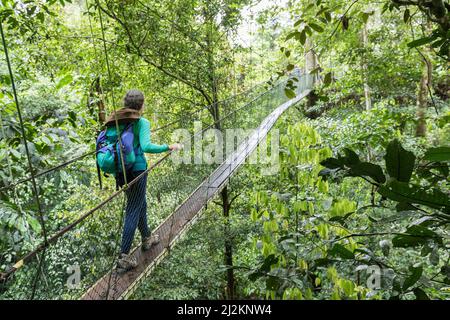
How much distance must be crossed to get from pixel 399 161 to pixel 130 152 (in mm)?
1298

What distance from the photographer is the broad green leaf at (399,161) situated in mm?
473

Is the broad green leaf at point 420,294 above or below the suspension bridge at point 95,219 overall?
above

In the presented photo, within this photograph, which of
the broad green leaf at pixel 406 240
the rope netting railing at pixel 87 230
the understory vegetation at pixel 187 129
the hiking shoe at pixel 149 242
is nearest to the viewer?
the broad green leaf at pixel 406 240

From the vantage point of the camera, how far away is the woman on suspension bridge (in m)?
1.57

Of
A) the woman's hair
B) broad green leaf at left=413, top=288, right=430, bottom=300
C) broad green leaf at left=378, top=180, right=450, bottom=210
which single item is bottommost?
broad green leaf at left=413, top=288, right=430, bottom=300

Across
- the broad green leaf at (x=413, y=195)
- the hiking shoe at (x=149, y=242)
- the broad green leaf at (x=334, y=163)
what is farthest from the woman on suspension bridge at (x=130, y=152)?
the broad green leaf at (x=413, y=195)

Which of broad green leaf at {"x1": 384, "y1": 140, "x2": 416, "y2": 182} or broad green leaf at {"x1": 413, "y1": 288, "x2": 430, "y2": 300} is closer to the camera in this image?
broad green leaf at {"x1": 384, "y1": 140, "x2": 416, "y2": 182}

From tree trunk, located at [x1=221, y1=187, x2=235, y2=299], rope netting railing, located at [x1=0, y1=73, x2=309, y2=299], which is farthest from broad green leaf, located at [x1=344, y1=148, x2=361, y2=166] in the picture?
tree trunk, located at [x1=221, y1=187, x2=235, y2=299]

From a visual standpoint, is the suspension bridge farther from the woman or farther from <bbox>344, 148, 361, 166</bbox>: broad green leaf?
<bbox>344, 148, 361, 166</bbox>: broad green leaf

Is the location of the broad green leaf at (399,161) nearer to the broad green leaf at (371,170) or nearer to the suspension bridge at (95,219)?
the broad green leaf at (371,170)

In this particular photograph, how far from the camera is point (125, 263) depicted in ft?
5.60

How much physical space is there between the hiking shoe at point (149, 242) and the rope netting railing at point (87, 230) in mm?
94

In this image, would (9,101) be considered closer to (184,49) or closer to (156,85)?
(184,49)
